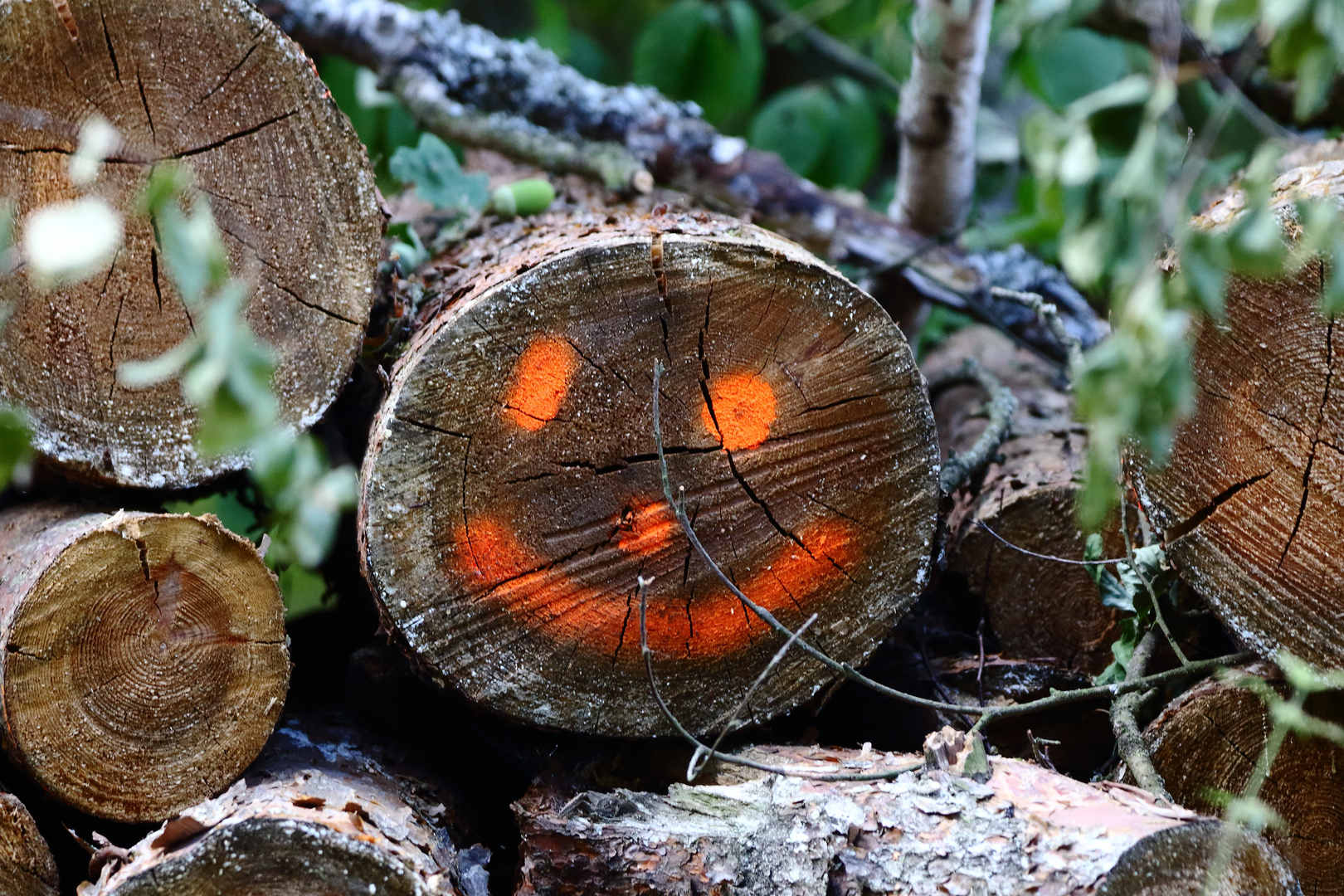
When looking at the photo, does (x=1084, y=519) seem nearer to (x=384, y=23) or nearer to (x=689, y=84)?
(x=384, y=23)

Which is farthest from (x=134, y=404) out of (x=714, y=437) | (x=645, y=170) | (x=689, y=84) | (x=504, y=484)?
(x=689, y=84)

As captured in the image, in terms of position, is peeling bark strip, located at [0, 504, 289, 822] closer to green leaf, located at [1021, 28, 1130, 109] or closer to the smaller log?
the smaller log

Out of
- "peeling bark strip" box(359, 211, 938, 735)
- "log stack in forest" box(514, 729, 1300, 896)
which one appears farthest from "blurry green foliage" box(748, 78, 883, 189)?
"log stack in forest" box(514, 729, 1300, 896)

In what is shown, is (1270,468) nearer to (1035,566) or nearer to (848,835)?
(1035,566)

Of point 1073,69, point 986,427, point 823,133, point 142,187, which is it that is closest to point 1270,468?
point 986,427

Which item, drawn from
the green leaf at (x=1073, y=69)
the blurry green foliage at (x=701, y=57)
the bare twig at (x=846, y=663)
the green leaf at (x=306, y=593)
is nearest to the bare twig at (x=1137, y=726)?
the bare twig at (x=846, y=663)

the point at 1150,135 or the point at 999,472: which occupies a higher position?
the point at 1150,135
